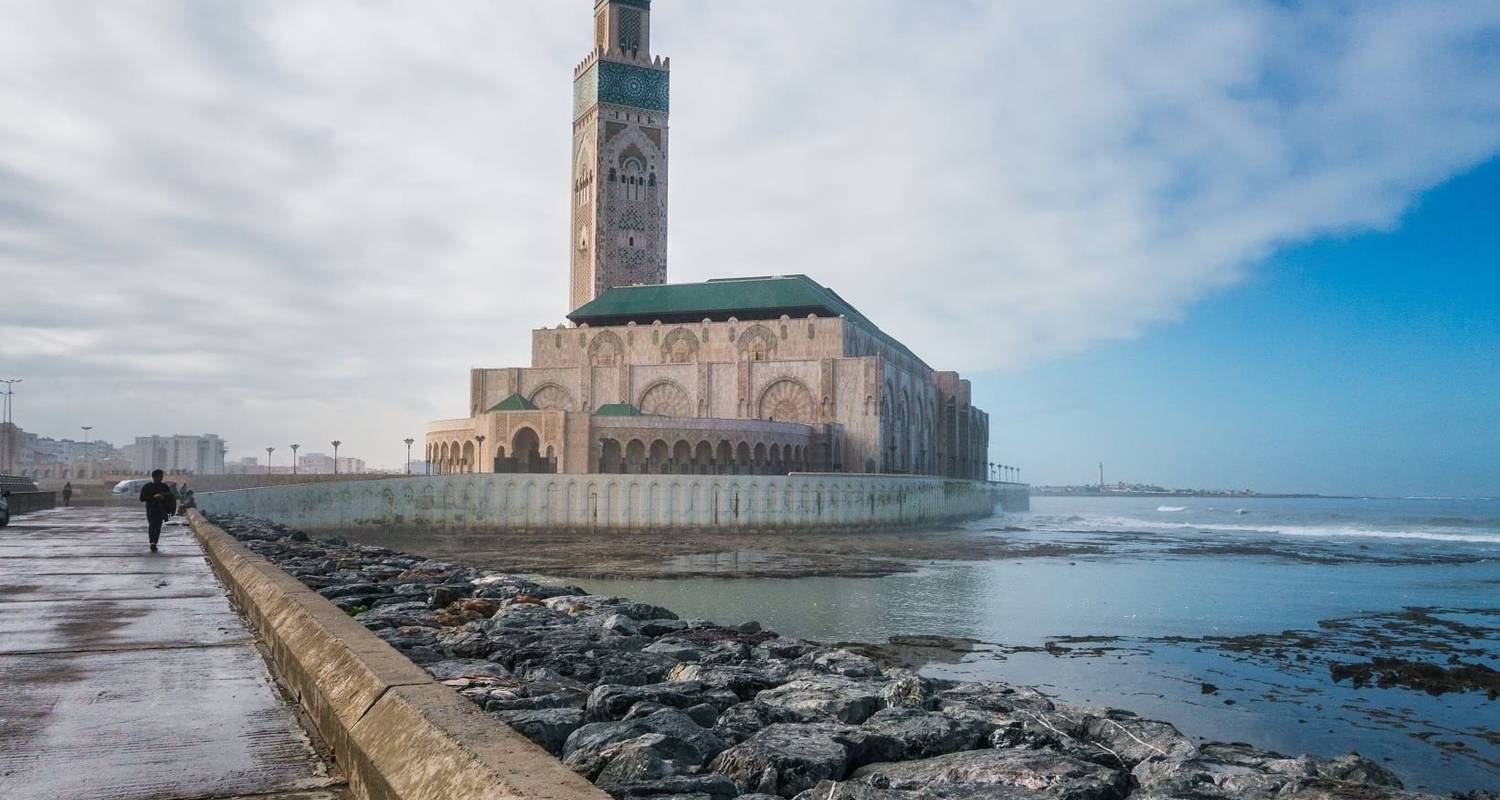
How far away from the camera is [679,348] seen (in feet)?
228

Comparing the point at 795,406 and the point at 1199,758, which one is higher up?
the point at 795,406

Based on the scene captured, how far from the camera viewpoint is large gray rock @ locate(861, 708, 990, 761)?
5.82 metres

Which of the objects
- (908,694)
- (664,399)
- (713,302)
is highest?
(713,302)

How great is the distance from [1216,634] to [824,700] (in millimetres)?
13655

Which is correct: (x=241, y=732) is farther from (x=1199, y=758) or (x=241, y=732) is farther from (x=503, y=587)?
(x=503, y=587)

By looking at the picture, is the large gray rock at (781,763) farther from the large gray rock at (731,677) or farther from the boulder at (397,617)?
the boulder at (397,617)

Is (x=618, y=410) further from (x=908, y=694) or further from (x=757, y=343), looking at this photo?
(x=908, y=694)

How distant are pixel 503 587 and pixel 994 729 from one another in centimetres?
845

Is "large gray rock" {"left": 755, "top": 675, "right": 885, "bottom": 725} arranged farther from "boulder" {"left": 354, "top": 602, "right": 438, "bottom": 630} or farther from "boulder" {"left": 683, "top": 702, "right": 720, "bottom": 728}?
"boulder" {"left": 354, "top": 602, "right": 438, "bottom": 630}

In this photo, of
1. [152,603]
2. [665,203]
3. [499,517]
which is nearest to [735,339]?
[665,203]

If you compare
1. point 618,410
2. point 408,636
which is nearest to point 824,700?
point 408,636

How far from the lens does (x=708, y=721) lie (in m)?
5.94

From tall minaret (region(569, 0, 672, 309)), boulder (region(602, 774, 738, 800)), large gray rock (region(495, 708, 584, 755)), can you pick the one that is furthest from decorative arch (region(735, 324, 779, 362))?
boulder (region(602, 774, 738, 800))

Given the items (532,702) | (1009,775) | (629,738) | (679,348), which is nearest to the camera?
(629,738)
